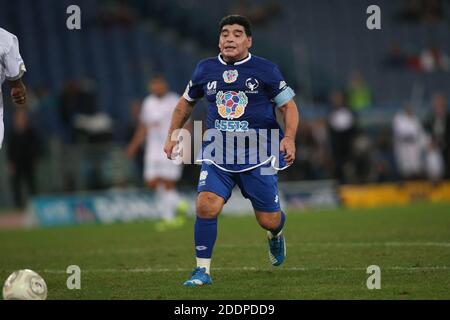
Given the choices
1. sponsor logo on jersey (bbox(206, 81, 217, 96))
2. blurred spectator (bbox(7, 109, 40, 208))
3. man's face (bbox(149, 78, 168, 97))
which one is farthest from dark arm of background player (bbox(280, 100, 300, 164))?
blurred spectator (bbox(7, 109, 40, 208))

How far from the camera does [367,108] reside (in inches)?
1002

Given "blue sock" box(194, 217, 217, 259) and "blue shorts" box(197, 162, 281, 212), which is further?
"blue shorts" box(197, 162, 281, 212)

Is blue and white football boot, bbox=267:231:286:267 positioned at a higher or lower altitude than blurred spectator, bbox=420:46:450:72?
lower

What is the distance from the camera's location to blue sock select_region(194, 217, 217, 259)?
352 inches

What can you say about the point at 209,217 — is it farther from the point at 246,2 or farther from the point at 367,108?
the point at 246,2

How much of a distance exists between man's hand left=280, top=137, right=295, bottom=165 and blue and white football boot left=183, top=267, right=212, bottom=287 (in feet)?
4.08

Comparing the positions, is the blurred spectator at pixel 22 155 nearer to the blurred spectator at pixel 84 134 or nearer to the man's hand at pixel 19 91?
the blurred spectator at pixel 84 134

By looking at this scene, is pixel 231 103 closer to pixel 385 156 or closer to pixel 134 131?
pixel 134 131

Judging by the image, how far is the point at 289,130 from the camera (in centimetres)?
908

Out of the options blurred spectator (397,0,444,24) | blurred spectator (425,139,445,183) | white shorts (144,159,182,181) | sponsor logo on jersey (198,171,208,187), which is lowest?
blurred spectator (425,139,445,183)

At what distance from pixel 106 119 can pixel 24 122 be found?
78.8 inches

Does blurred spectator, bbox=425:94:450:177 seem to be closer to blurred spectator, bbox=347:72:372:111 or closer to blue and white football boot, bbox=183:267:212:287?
blurred spectator, bbox=347:72:372:111
